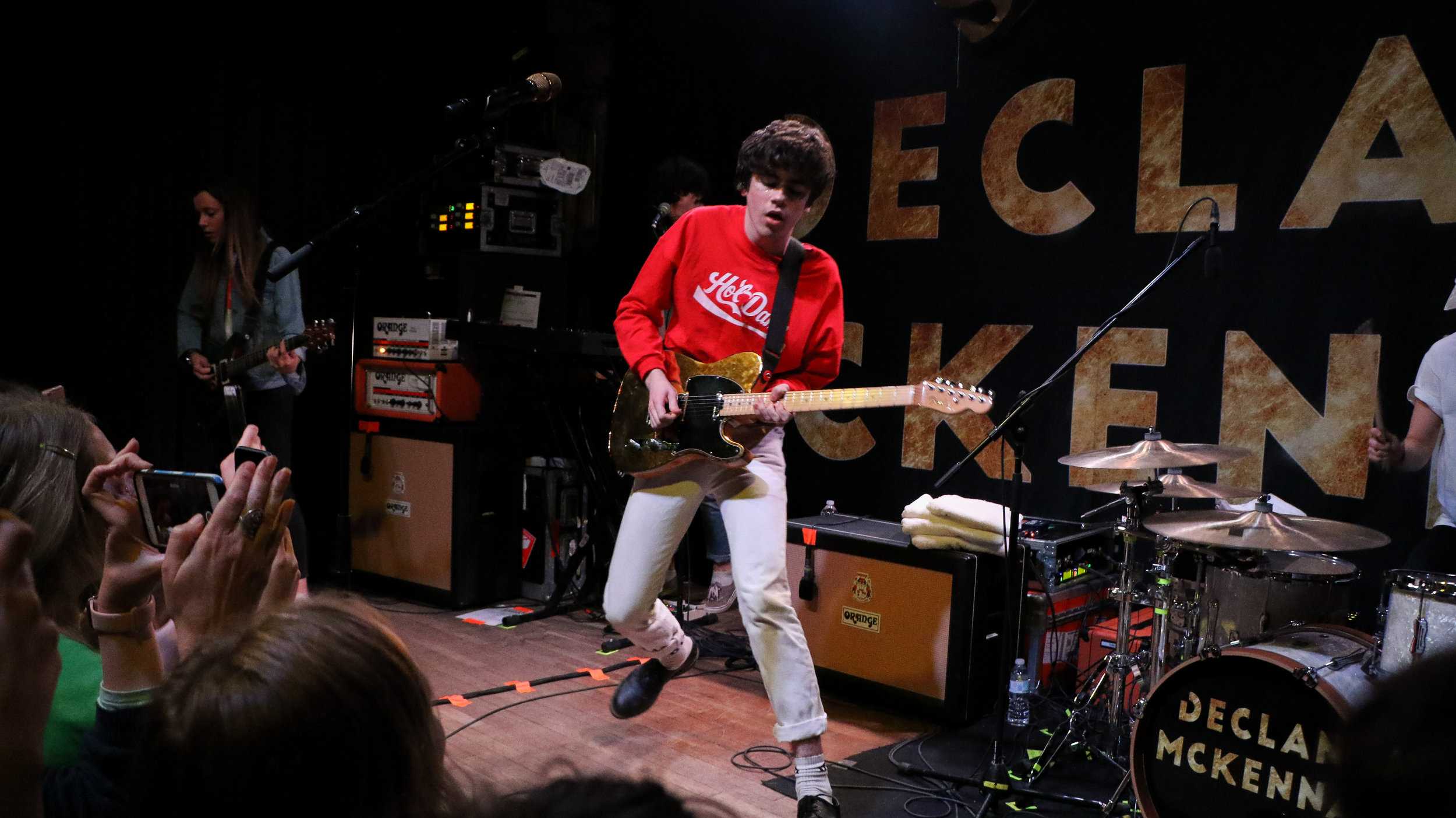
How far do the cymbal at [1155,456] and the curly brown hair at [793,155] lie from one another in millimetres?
1124

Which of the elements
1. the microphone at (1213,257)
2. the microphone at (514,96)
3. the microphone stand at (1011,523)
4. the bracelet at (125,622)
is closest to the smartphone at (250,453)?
the bracelet at (125,622)

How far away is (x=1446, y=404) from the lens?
134 inches

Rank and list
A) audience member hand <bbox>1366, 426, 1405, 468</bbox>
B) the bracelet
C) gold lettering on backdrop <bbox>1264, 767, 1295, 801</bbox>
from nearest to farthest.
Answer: the bracelet, gold lettering on backdrop <bbox>1264, 767, 1295, 801</bbox>, audience member hand <bbox>1366, 426, 1405, 468</bbox>

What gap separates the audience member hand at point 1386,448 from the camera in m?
3.38

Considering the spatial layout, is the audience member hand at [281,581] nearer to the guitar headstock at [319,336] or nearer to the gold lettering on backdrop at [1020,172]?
the guitar headstock at [319,336]

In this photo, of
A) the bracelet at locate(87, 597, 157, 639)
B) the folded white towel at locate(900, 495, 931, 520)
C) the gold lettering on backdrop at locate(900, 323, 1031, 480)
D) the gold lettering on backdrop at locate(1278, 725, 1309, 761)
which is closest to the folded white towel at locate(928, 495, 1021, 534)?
the folded white towel at locate(900, 495, 931, 520)

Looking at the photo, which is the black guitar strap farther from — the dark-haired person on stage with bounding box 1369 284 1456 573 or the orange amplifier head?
the orange amplifier head

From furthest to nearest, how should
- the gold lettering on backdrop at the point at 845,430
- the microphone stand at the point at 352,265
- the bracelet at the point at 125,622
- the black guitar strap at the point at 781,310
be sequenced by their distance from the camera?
the gold lettering on backdrop at the point at 845,430 → the microphone stand at the point at 352,265 → the black guitar strap at the point at 781,310 → the bracelet at the point at 125,622

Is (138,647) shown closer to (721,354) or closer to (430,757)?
(430,757)

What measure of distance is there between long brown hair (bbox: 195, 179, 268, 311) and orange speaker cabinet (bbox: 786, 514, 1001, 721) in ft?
8.60

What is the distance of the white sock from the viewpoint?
2961 mm

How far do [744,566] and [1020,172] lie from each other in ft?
8.11

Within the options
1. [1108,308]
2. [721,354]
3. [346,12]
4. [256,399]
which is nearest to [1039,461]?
[1108,308]

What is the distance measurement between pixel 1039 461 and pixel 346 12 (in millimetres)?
4180
